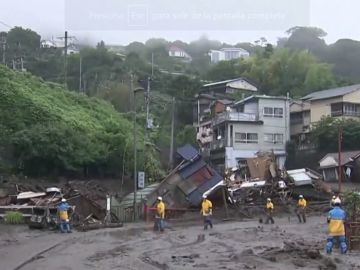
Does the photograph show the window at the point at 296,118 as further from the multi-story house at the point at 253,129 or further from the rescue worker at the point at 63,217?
the rescue worker at the point at 63,217

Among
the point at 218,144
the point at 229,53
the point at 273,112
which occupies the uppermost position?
the point at 229,53

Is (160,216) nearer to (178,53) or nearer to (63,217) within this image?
(63,217)

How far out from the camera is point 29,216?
28.8 m

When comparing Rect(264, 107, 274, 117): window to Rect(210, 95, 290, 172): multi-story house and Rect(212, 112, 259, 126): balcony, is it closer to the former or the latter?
Rect(210, 95, 290, 172): multi-story house

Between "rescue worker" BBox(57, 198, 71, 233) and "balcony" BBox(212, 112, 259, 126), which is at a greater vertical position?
"balcony" BBox(212, 112, 259, 126)

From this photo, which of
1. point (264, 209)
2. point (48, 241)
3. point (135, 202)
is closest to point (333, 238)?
point (48, 241)

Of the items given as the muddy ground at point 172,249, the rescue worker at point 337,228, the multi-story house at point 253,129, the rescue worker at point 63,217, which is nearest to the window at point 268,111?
the multi-story house at point 253,129

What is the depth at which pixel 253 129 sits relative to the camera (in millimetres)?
61219

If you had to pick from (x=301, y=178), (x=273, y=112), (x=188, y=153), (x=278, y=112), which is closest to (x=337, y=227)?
(x=188, y=153)

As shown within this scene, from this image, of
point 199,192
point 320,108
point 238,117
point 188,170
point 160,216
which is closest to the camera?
point 160,216

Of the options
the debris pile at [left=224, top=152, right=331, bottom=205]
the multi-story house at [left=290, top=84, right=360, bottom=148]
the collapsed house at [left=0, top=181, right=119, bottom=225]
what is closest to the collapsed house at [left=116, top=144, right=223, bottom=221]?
the debris pile at [left=224, top=152, right=331, bottom=205]

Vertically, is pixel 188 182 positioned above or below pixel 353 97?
below

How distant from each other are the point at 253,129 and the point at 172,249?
4262 centimetres

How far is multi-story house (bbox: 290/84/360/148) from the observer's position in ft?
192
